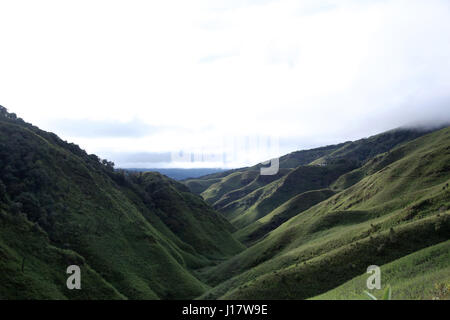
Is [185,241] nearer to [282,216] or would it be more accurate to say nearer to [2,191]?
[2,191]

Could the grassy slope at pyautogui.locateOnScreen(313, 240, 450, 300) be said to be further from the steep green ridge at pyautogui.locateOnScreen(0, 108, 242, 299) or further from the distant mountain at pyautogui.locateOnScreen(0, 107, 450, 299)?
the steep green ridge at pyautogui.locateOnScreen(0, 108, 242, 299)

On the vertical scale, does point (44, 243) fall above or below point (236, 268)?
above

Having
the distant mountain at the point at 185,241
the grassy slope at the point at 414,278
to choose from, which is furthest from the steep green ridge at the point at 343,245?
the grassy slope at the point at 414,278

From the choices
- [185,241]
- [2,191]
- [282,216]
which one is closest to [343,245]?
[2,191]
